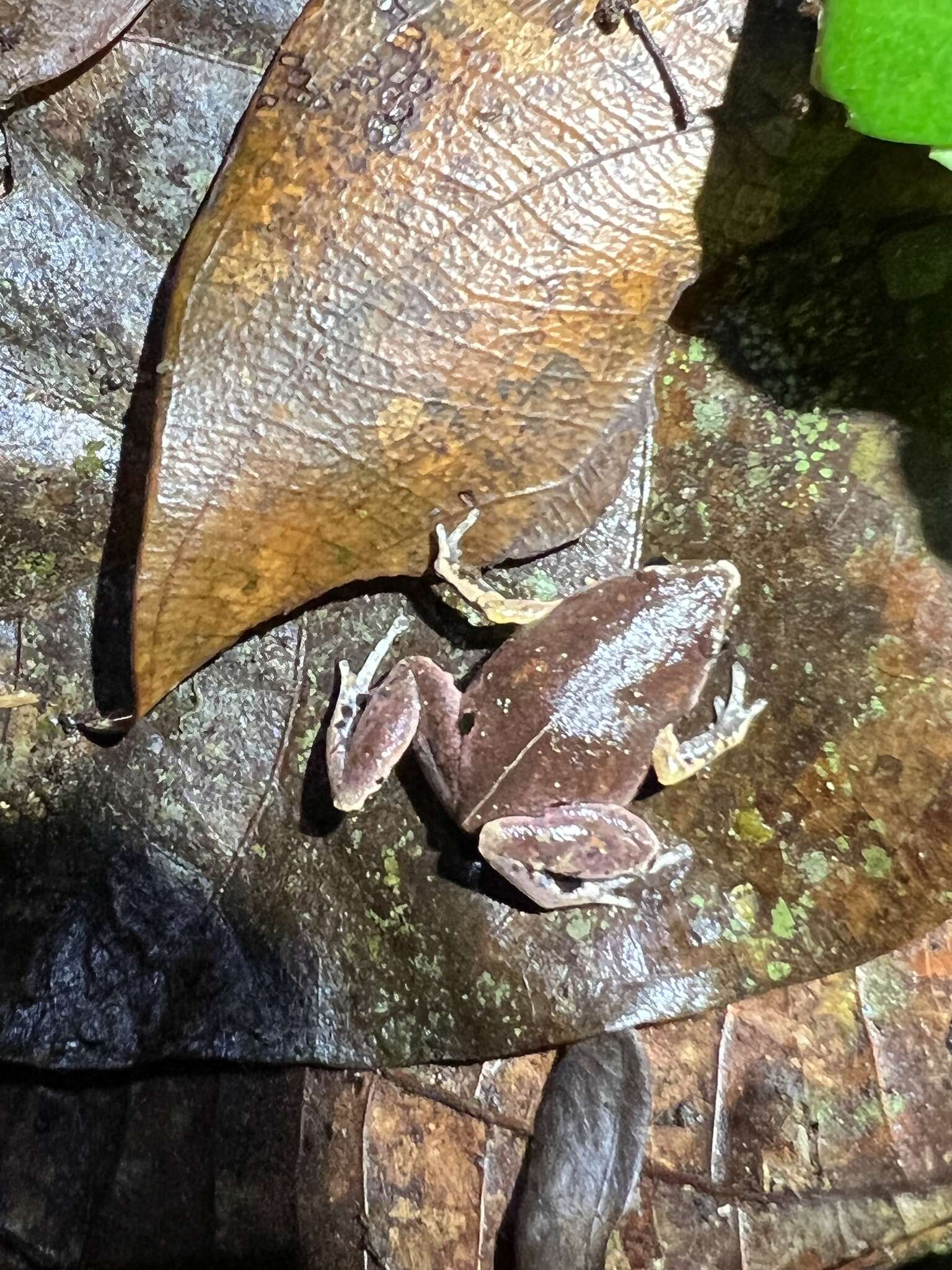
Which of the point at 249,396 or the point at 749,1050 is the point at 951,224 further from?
the point at 749,1050

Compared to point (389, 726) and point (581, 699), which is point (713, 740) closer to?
point (581, 699)

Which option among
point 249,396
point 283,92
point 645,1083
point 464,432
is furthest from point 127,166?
point 645,1083

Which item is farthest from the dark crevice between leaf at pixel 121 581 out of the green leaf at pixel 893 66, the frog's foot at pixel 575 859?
the green leaf at pixel 893 66

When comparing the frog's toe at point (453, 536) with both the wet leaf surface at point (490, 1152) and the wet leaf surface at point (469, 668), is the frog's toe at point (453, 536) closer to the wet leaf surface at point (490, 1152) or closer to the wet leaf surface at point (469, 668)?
the wet leaf surface at point (469, 668)

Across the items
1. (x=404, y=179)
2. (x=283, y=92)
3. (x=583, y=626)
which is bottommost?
(x=583, y=626)

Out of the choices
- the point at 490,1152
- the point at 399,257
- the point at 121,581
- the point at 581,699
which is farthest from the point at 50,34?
the point at 490,1152

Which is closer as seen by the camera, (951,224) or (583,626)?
(951,224)

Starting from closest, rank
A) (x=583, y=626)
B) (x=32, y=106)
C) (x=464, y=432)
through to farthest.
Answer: (x=464, y=432), (x=32, y=106), (x=583, y=626)
